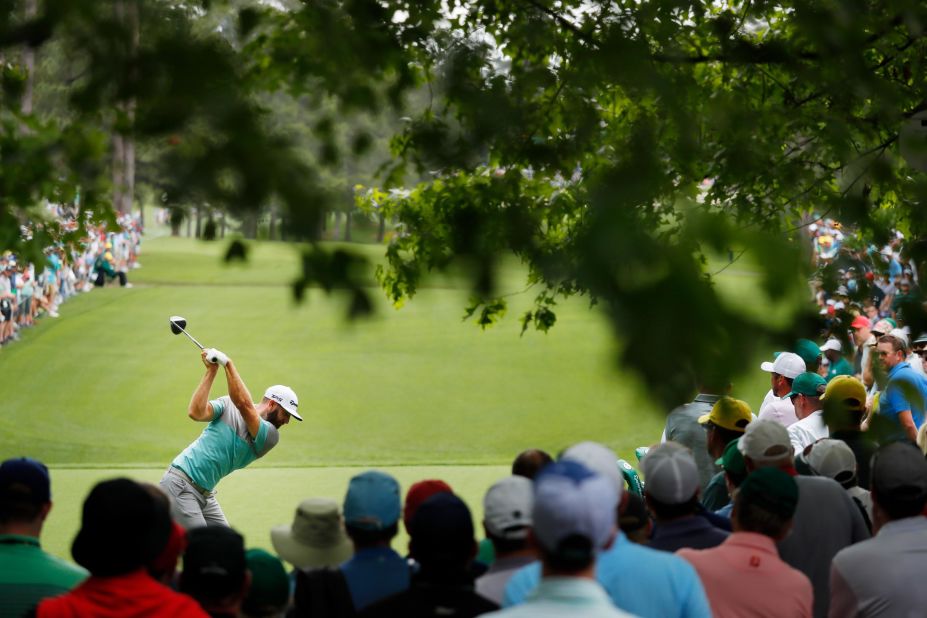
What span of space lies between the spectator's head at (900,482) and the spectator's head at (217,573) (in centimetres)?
227

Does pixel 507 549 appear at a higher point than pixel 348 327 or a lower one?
lower

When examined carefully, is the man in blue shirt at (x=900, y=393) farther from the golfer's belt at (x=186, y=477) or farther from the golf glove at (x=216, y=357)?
the golfer's belt at (x=186, y=477)

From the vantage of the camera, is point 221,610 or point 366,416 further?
point 366,416

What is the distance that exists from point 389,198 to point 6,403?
17.9 m

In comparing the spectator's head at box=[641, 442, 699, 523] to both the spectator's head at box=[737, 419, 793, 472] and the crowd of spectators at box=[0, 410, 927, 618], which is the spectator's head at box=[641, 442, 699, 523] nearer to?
the crowd of spectators at box=[0, 410, 927, 618]

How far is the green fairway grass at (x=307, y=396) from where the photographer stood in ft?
49.8

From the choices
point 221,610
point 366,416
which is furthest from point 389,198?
point 366,416

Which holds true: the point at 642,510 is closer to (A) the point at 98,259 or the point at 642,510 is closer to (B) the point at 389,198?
(B) the point at 389,198

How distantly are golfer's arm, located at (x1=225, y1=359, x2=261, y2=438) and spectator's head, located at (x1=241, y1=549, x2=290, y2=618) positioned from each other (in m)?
4.48

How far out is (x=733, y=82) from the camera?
672cm

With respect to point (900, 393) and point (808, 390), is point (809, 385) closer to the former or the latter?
point (808, 390)

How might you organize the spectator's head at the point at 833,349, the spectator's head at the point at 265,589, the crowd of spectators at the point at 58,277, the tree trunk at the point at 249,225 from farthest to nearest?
the crowd of spectators at the point at 58,277 → the spectator's head at the point at 833,349 → the spectator's head at the point at 265,589 → the tree trunk at the point at 249,225

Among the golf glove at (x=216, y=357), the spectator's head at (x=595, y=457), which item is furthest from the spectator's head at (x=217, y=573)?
the golf glove at (x=216, y=357)

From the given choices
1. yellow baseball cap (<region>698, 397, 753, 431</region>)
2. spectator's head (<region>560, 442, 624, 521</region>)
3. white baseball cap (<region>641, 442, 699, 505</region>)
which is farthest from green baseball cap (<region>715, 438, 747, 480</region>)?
spectator's head (<region>560, 442, 624, 521</region>)
